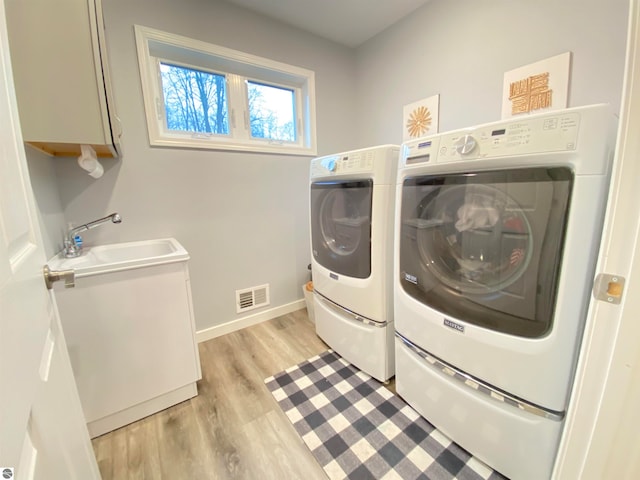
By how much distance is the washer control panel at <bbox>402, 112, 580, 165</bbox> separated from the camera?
74 cm

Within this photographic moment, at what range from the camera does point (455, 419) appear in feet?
3.68

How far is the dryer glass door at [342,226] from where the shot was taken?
1398 mm

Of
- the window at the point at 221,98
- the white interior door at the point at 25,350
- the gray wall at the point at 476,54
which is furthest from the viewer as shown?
the window at the point at 221,98

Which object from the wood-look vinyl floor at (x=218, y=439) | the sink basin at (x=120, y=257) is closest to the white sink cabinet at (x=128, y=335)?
the sink basin at (x=120, y=257)

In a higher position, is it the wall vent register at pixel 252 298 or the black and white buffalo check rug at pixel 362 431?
the wall vent register at pixel 252 298

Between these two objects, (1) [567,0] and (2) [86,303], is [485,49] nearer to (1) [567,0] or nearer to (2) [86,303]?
(1) [567,0]

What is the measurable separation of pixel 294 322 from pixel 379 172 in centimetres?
155

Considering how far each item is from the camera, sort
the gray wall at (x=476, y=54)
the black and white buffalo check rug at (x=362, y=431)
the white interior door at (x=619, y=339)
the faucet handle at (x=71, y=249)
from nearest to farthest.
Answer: the white interior door at (x=619, y=339) < the black and white buffalo check rug at (x=362, y=431) < the gray wall at (x=476, y=54) < the faucet handle at (x=71, y=249)

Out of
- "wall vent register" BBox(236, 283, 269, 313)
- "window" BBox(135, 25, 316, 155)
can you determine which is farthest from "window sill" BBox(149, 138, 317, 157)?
"wall vent register" BBox(236, 283, 269, 313)

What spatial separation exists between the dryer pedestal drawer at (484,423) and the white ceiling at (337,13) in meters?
2.34

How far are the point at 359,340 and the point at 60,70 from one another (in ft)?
6.14

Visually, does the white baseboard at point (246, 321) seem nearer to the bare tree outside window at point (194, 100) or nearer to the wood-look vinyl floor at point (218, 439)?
the wood-look vinyl floor at point (218, 439)

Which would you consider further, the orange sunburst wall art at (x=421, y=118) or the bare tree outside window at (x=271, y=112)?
the bare tree outside window at (x=271, y=112)

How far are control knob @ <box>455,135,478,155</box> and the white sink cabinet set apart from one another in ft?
4.31
